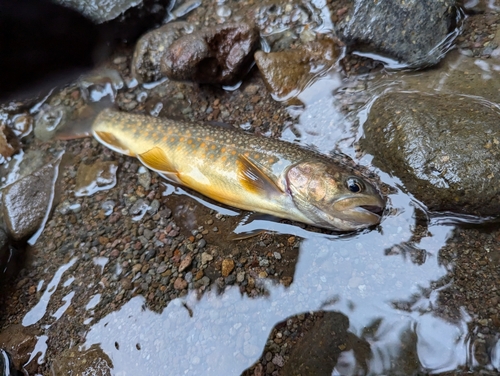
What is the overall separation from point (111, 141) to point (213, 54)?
1.56 metres

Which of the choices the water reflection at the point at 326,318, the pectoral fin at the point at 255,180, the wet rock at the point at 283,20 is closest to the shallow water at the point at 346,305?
the water reflection at the point at 326,318

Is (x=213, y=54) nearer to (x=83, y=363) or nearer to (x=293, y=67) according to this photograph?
(x=293, y=67)

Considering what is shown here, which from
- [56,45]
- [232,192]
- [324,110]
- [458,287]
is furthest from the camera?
[56,45]

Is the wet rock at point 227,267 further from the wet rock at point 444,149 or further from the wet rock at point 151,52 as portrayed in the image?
the wet rock at point 151,52

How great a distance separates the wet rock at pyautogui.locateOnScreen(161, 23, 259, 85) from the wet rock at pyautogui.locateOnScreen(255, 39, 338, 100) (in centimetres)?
24

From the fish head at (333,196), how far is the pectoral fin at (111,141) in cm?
198

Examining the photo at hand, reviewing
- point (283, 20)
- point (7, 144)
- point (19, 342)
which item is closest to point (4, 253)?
point (19, 342)

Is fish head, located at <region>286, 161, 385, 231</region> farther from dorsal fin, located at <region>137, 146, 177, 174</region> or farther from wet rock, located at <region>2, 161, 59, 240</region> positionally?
wet rock, located at <region>2, 161, 59, 240</region>

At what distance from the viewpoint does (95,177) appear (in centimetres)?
379

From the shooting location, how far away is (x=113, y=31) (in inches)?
174

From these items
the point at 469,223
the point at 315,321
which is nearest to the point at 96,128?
the point at 315,321

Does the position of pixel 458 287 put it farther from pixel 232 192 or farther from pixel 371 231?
pixel 232 192

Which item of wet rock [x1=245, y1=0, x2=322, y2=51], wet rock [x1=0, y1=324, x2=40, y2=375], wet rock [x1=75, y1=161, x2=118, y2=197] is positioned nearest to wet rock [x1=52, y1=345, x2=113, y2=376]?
wet rock [x1=0, y1=324, x2=40, y2=375]

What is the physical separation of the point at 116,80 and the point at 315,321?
149 inches
